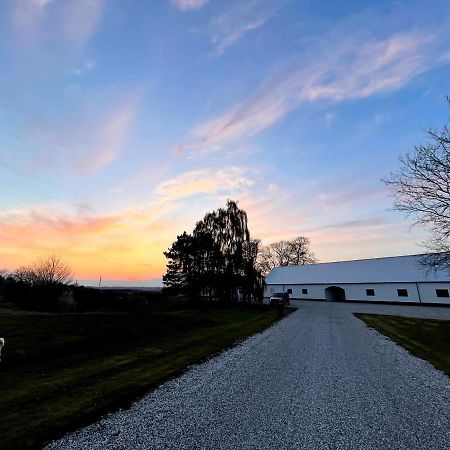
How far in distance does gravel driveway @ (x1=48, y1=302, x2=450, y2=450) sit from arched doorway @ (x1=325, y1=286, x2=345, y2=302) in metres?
41.2

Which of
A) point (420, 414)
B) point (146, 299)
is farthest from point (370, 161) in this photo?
point (146, 299)

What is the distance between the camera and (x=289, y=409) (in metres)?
5.89

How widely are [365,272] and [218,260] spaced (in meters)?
24.5

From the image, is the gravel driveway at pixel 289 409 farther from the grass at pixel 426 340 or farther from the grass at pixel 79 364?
the grass at pixel 426 340

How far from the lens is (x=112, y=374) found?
27.3 ft

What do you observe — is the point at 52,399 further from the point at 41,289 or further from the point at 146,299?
the point at 146,299

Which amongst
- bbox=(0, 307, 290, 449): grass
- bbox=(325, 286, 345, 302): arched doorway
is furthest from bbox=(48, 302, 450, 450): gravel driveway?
bbox=(325, 286, 345, 302): arched doorway

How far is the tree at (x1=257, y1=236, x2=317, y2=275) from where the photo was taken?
73562mm

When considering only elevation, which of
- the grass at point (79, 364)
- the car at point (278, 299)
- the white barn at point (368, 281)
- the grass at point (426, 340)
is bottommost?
the grass at point (426, 340)

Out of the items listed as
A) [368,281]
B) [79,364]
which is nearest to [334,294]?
[368,281]

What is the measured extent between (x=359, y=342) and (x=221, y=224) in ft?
86.9

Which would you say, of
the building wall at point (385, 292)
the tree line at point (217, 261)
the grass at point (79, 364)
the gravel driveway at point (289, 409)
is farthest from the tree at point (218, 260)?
the gravel driveway at point (289, 409)

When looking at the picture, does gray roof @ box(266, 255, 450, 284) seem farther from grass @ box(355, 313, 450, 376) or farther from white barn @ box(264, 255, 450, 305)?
grass @ box(355, 313, 450, 376)

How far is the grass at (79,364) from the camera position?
5.35 metres
